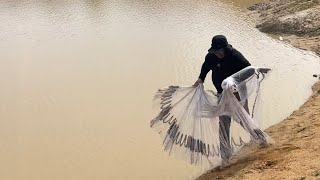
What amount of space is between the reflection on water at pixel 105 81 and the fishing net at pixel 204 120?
0.73 metres

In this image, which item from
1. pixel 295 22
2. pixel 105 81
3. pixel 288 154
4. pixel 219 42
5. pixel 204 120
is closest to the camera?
pixel 219 42

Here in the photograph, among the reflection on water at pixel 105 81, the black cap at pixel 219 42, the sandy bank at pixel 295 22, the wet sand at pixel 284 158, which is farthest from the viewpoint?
the sandy bank at pixel 295 22

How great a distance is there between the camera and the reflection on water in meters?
6.23

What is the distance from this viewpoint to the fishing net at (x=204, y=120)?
5.02m

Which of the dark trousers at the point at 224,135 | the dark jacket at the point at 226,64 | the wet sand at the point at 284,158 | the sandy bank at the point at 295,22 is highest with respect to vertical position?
the sandy bank at the point at 295,22

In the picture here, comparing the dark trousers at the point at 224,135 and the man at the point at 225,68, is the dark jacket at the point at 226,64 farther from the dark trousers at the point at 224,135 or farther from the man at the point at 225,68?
the dark trousers at the point at 224,135

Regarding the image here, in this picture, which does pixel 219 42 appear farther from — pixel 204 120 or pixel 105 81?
pixel 105 81

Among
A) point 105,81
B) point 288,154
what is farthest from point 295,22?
point 288,154

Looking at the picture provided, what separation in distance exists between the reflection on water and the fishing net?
0.73m

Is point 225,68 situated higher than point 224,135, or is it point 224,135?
point 225,68

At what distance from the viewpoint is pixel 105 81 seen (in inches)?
367

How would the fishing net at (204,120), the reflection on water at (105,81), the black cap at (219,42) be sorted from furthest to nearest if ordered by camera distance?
the reflection on water at (105,81) → the fishing net at (204,120) → the black cap at (219,42)

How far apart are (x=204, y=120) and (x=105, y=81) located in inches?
178

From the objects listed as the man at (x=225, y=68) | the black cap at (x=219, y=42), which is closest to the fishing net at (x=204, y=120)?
the man at (x=225, y=68)
